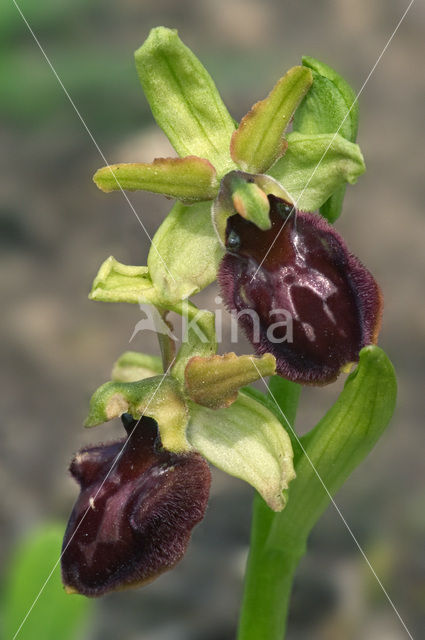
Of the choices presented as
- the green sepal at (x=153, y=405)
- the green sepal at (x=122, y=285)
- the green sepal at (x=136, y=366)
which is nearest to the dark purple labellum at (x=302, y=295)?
the green sepal at (x=122, y=285)

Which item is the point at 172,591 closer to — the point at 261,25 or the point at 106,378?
the point at 106,378

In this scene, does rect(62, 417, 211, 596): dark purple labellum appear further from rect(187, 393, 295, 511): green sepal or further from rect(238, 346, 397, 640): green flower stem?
rect(238, 346, 397, 640): green flower stem

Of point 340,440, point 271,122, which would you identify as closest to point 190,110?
point 271,122

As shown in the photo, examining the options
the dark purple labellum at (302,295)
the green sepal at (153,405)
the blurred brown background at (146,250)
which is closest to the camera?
the dark purple labellum at (302,295)

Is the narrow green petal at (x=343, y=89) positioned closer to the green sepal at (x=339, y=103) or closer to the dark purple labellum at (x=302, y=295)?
the green sepal at (x=339, y=103)

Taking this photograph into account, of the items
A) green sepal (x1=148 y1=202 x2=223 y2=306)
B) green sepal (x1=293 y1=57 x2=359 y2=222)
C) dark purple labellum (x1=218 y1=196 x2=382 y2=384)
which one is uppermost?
green sepal (x1=293 y1=57 x2=359 y2=222)

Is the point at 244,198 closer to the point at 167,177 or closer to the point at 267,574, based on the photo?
the point at 167,177

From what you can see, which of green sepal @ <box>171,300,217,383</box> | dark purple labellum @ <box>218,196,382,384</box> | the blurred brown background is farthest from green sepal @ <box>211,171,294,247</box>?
the blurred brown background
